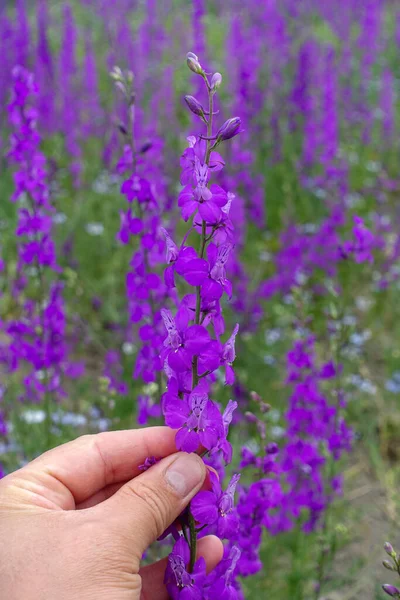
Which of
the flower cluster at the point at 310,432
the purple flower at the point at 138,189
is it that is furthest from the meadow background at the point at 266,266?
the purple flower at the point at 138,189

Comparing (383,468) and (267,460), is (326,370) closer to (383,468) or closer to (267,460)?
(267,460)

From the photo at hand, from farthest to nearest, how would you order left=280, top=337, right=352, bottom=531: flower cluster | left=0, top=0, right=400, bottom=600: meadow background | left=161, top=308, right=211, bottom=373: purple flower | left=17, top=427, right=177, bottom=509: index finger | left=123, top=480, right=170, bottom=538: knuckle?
left=0, top=0, right=400, bottom=600: meadow background
left=280, top=337, right=352, bottom=531: flower cluster
left=17, top=427, right=177, bottom=509: index finger
left=123, top=480, right=170, bottom=538: knuckle
left=161, top=308, right=211, bottom=373: purple flower

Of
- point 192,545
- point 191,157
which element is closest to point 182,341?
point 191,157

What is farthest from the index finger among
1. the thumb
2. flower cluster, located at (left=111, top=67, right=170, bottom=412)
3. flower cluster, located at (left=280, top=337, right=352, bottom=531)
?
flower cluster, located at (left=280, top=337, right=352, bottom=531)

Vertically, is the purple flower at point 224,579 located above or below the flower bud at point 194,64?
below

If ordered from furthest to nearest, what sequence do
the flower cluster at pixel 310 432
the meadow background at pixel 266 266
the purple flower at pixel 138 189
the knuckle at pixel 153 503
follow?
1. the meadow background at pixel 266 266
2. the flower cluster at pixel 310 432
3. the purple flower at pixel 138 189
4. the knuckle at pixel 153 503

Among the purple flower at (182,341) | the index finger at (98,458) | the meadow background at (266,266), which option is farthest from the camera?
the meadow background at (266,266)

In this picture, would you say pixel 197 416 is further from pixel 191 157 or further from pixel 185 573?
pixel 191 157

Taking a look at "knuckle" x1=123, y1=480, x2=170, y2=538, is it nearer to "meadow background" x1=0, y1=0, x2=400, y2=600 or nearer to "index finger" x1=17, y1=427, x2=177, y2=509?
"index finger" x1=17, y1=427, x2=177, y2=509

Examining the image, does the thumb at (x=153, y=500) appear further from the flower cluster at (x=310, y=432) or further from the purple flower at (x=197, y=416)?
the flower cluster at (x=310, y=432)
